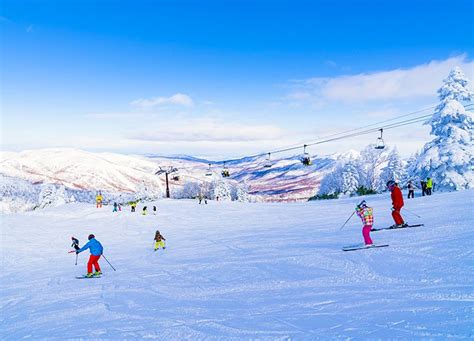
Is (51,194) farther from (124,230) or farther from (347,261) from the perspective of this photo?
(347,261)

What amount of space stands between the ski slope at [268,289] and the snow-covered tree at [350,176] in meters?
46.7

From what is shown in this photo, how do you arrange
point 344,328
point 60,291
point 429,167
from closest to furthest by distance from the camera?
point 344,328, point 60,291, point 429,167

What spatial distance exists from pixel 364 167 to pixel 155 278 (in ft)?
214

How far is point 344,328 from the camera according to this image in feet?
18.3

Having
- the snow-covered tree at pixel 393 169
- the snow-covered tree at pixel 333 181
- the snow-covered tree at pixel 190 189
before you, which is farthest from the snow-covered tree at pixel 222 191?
the snow-covered tree at pixel 393 169

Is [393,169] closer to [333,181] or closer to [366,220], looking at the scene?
[333,181]

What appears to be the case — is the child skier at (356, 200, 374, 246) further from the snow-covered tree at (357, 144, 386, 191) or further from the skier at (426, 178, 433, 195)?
the snow-covered tree at (357, 144, 386, 191)

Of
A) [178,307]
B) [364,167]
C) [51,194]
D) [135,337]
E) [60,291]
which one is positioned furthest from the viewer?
[364,167]

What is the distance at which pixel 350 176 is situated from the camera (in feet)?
215

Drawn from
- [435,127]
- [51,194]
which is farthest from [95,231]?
[51,194]

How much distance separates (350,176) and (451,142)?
36.7m

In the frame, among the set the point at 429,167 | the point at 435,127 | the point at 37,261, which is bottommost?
the point at 37,261

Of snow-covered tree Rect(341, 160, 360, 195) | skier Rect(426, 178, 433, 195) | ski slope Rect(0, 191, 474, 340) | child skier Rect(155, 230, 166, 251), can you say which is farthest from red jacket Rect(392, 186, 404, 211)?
snow-covered tree Rect(341, 160, 360, 195)

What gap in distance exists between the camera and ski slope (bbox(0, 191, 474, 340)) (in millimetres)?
5924
